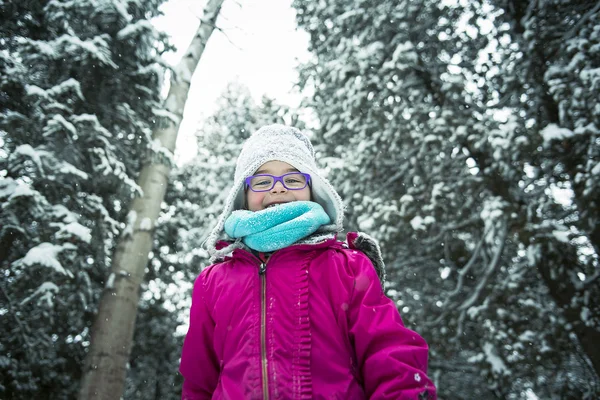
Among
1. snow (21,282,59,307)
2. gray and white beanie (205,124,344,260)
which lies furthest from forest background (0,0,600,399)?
Answer: gray and white beanie (205,124,344,260)

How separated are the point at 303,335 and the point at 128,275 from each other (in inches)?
145

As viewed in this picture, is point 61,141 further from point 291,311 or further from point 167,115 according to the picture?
point 291,311

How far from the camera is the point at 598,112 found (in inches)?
193

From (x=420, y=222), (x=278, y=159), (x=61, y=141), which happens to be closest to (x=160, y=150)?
(x=61, y=141)

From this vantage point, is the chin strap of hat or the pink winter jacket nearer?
the pink winter jacket

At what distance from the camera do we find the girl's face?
201cm

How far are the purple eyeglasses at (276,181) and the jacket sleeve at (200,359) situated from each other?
2.09 feet

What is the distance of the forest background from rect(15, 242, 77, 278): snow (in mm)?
20

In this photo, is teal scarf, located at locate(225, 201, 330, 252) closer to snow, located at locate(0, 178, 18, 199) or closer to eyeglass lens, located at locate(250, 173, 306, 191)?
eyeglass lens, located at locate(250, 173, 306, 191)

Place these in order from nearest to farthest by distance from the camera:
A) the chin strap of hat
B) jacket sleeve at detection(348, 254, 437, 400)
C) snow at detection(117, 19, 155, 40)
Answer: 1. jacket sleeve at detection(348, 254, 437, 400)
2. the chin strap of hat
3. snow at detection(117, 19, 155, 40)

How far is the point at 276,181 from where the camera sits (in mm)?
2051

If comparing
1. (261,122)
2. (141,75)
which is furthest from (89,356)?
(261,122)

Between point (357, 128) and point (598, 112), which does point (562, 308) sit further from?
point (357, 128)

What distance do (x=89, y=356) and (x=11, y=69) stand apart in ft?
10.8
